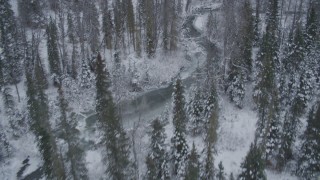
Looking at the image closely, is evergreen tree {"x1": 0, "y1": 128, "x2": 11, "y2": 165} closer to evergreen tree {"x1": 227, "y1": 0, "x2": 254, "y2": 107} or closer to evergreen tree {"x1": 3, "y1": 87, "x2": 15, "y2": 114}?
evergreen tree {"x1": 3, "y1": 87, "x2": 15, "y2": 114}

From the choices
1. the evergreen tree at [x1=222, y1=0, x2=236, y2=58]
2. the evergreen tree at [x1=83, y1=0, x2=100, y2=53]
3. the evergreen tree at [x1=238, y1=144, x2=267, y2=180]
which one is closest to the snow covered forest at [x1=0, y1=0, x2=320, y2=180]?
the evergreen tree at [x1=238, y1=144, x2=267, y2=180]

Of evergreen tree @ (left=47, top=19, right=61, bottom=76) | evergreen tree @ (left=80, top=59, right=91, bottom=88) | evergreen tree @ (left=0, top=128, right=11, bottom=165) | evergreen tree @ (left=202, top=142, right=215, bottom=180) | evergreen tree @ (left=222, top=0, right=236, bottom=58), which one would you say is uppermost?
evergreen tree @ (left=222, top=0, right=236, bottom=58)

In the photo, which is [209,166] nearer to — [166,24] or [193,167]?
[193,167]

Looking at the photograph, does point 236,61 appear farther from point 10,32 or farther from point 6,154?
point 10,32

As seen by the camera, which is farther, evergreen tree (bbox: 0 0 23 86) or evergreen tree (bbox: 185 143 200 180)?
evergreen tree (bbox: 0 0 23 86)

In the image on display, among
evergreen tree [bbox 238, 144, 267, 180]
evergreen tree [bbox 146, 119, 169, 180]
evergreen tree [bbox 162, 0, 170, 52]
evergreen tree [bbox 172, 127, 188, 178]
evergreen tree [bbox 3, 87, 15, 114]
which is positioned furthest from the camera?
evergreen tree [bbox 162, 0, 170, 52]

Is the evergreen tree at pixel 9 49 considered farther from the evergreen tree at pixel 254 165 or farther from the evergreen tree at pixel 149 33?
the evergreen tree at pixel 254 165

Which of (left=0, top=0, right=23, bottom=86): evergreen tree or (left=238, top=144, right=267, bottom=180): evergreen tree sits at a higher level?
(left=0, top=0, right=23, bottom=86): evergreen tree
